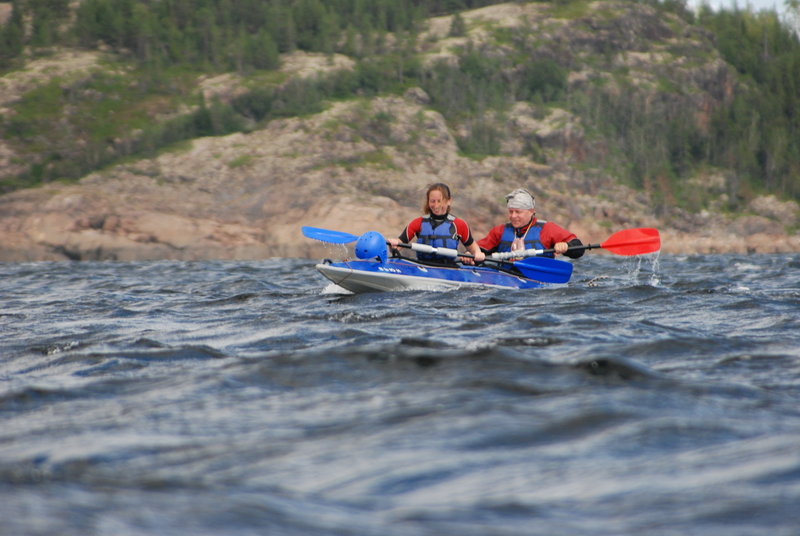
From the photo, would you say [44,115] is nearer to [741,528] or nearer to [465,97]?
[465,97]

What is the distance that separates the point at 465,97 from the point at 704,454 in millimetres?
55223

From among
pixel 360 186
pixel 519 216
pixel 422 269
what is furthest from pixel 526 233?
pixel 360 186

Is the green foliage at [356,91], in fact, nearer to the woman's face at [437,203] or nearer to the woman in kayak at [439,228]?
the woman in kayak at [439,228]

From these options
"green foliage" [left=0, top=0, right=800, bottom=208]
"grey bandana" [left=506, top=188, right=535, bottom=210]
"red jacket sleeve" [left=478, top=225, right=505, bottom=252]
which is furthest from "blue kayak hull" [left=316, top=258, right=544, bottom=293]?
"green foliage" [left=0, top=0, right=800, bottom=208]

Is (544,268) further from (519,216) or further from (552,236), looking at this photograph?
(519,216)

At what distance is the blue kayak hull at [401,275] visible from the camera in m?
10.7

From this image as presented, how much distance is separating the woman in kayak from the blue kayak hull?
385mm

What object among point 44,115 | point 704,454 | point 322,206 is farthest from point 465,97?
point 704,454

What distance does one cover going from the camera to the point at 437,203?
37.6ft

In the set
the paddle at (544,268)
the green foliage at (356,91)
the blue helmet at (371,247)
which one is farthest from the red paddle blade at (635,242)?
the green foliage at (356,91)

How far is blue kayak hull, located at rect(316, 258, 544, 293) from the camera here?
35.1 feet

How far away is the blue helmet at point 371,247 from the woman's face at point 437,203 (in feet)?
3.62

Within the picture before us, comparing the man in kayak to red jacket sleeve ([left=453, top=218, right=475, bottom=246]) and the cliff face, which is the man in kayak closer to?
red jacket sleeve ([left=453, top=218, right=475, bottom=246])

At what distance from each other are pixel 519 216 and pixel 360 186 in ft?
104
